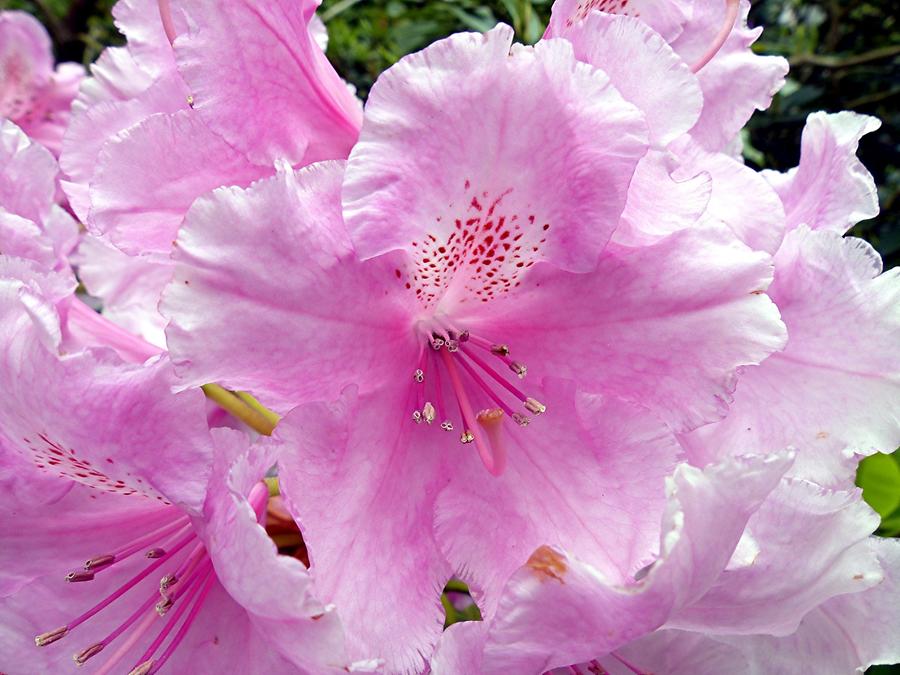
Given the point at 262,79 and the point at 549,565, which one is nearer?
the point at 549,565

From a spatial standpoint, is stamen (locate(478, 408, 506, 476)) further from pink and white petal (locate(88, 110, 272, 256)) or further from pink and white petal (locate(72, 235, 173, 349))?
pink and white petal (locate(72, 235, 173, 349))

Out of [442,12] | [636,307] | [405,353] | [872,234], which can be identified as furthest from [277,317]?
[872,234]

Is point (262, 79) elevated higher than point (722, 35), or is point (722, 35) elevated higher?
point (262, 79)

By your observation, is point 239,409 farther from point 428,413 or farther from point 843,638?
point 843,638

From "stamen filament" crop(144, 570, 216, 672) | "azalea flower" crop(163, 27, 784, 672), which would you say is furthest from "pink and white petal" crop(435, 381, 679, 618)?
"stamen filament" crop(144, 570, 216, 672)

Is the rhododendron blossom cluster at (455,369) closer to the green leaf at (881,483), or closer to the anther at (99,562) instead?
the anther at (99,562)

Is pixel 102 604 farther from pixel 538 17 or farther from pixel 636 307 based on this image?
pixel 538 17

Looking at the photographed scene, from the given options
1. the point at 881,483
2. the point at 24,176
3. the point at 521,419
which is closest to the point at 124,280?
the point at 24,176

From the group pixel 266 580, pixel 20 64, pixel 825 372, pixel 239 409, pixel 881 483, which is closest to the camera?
pixel 266 580
